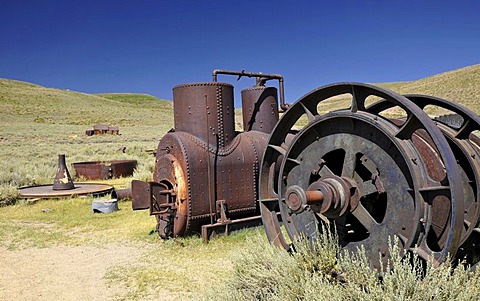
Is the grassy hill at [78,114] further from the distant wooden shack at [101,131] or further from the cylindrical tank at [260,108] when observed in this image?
the cylindrical tank at [260,108]

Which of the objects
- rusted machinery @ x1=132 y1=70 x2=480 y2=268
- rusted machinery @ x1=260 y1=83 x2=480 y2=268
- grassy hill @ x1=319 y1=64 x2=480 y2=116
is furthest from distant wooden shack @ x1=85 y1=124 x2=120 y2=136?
rusted machinery @ x1=260 y1=83 x2=480 y2=268

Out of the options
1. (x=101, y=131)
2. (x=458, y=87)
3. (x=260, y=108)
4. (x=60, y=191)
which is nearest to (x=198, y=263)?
(x=260, y=108)

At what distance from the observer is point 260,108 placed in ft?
26.2

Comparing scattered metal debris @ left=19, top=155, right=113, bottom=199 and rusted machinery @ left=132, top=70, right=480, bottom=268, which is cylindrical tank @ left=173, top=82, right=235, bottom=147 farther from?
scattered metal debris @ left=19, top=155, right=113, bottom=199

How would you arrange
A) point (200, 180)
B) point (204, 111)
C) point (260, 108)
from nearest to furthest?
point (200, 180)
point (204, 111)
point (260, 108)

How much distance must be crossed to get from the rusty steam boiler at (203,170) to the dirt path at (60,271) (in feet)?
2.87

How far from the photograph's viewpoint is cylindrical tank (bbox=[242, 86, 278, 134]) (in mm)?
7988

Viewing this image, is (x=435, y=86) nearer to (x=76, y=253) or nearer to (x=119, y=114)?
(x=119, y=114)

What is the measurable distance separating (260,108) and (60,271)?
4373 mm

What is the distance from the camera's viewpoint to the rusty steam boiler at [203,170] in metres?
6.38

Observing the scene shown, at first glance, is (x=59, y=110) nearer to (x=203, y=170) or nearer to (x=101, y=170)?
A: (x=101, y=170)

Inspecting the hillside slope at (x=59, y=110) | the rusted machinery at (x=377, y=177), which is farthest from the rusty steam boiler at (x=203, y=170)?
the hillside slope at (x=59, y=110)

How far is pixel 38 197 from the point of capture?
10375mm

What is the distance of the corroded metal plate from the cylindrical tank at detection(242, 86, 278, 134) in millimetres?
5143
